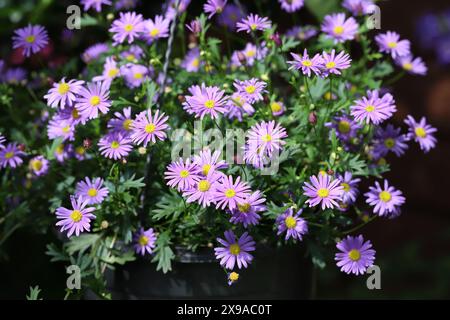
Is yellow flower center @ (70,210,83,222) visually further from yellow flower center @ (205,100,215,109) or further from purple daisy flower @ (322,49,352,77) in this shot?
purple daisy flower @ (322,49,352,77)

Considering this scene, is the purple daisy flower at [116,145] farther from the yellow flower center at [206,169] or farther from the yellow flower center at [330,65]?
the yellow flower center at [330,65]

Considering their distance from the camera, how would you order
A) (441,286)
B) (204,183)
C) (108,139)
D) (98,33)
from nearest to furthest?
1. (204,183)
2. (108,139)
3. (98,33)
4. (441,286)

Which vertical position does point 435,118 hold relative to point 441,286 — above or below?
above

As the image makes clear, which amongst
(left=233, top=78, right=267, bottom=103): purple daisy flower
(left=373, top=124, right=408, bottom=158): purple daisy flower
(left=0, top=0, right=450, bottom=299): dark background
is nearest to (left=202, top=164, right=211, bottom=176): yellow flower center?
(left=233, top=78, right=267, bottom=103): purple daisy flower

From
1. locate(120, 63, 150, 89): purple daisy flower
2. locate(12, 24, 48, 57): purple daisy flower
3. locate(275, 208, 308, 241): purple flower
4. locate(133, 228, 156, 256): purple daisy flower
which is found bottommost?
locate(133, 228, 156, 256): purple daisy flower

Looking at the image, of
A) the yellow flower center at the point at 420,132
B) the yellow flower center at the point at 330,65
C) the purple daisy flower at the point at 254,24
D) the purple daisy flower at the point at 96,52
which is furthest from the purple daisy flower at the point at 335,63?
the purple daisy flower at the point at 96,52
